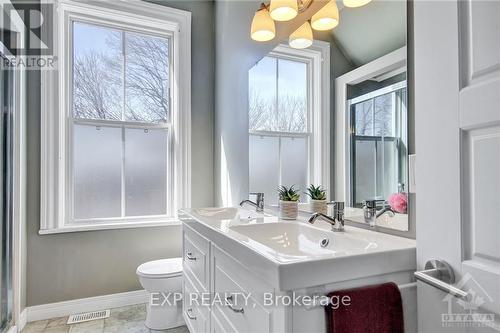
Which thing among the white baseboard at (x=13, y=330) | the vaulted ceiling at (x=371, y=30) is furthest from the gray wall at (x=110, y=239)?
the vaulted ceiling at (x=371, y=30)

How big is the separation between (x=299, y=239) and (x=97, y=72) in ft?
7.36

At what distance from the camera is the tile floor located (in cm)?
213

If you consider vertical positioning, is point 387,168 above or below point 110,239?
above

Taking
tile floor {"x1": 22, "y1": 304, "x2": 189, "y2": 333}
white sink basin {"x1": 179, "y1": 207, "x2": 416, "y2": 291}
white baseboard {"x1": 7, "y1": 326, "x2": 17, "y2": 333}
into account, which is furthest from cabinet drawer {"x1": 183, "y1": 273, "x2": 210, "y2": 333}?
white baseboard {"x1": 7, "y1": 326, "x2": 17, "y2": 333}

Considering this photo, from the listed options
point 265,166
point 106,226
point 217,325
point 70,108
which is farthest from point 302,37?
point 106,226

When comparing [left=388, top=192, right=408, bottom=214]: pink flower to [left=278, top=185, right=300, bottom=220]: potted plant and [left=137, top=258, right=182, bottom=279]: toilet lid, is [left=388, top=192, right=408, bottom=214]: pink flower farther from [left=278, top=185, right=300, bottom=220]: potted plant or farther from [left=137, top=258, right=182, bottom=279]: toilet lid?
[left=137, top=258, right=182, bottom=279]: toilet lid

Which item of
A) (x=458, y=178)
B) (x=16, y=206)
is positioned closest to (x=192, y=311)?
(x=16, y=206)

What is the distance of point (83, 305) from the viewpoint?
240cm

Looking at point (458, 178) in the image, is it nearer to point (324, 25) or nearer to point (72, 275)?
point (324, 25)

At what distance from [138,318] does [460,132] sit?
8.05ft

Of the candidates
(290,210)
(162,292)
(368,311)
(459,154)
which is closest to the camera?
(459,154)

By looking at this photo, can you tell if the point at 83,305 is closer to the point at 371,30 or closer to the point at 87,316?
the point at 87,316

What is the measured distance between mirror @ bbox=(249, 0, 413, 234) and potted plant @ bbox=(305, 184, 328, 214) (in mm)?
34

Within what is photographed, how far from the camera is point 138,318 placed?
230 centimetres
